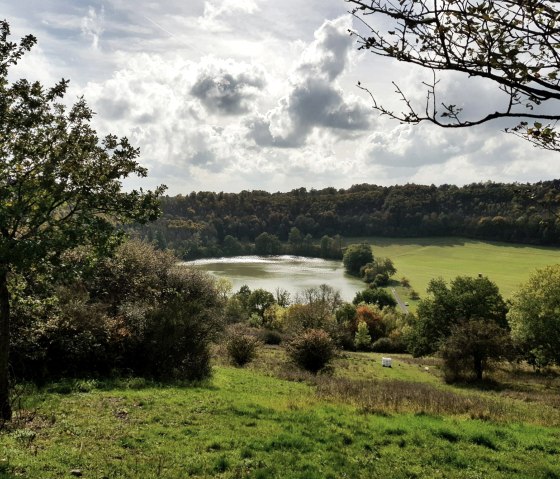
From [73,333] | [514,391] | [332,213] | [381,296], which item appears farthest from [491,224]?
[73,333]

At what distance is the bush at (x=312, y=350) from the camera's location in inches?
1091

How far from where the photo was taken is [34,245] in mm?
8273

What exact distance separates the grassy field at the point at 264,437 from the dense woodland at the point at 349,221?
125m

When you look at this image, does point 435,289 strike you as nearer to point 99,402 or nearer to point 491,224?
point 99,402

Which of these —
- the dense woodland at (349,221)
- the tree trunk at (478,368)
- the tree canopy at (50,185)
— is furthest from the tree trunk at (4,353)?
the dense woodland at (349,221)

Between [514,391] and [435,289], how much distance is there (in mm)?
18189

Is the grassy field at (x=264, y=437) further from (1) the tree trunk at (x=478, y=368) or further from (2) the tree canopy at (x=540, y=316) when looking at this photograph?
(2) the tree canopy at (x=540, y=316)

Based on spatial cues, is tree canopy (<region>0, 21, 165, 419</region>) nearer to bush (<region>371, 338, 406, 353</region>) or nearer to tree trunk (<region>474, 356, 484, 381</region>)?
tree trunk (<region>474, 356, 484, 381</region>)

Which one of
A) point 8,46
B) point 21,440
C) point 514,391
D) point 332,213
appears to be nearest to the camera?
point 21,440

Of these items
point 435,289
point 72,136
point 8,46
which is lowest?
point 435,289

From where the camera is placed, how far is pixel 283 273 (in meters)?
124

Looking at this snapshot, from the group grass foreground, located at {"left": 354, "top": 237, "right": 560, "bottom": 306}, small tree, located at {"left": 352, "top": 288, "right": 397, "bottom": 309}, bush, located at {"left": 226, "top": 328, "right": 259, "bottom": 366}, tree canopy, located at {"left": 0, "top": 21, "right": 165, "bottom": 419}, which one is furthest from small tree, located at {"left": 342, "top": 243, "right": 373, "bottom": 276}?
tree canopy, located at {"left": 0, "top": 21, "right": 165, "bottom": 419}

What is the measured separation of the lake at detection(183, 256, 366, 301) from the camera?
103 meters

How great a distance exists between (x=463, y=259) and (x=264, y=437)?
12708 cm
